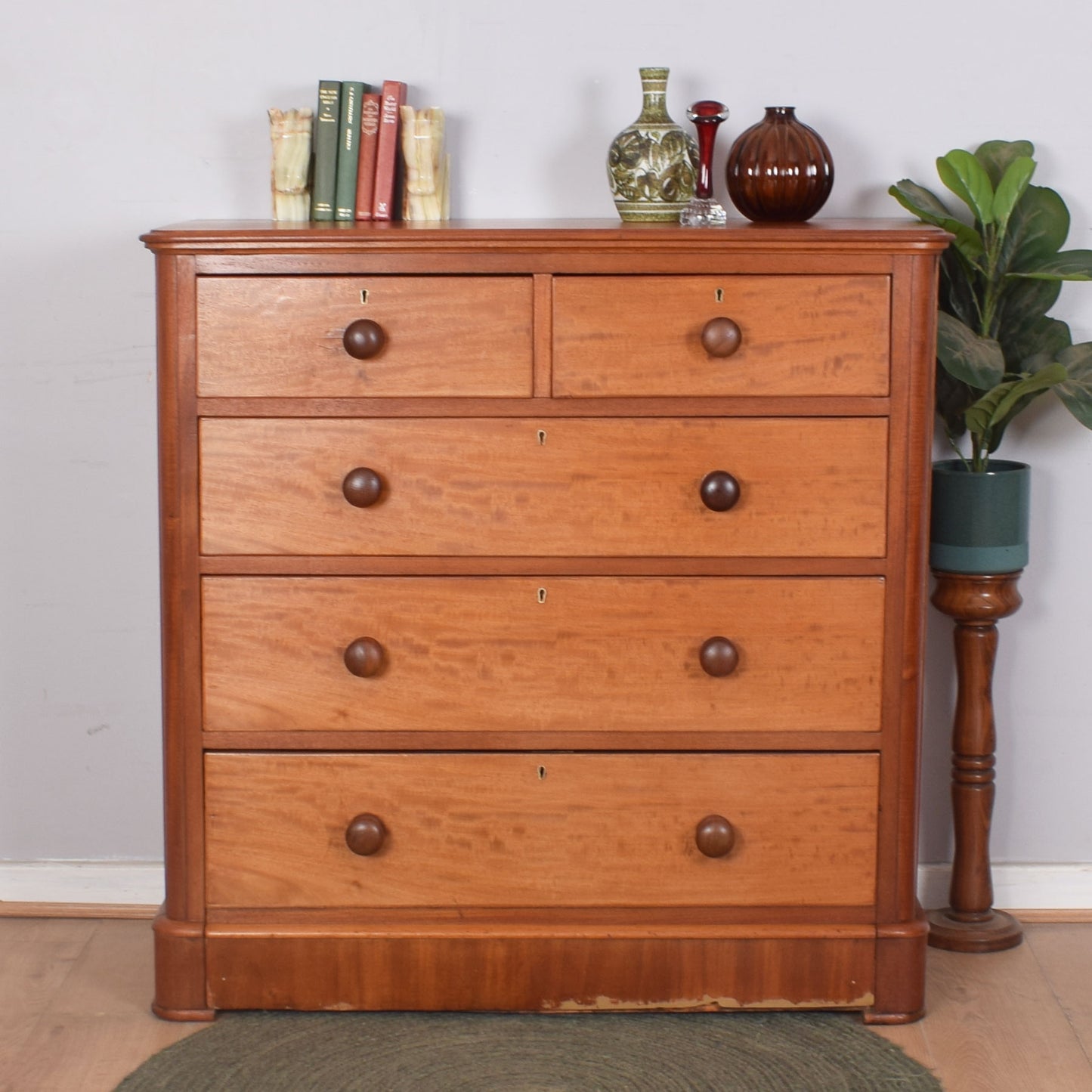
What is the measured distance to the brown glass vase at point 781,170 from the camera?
2.35 m

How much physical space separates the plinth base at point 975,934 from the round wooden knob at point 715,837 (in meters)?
0.55

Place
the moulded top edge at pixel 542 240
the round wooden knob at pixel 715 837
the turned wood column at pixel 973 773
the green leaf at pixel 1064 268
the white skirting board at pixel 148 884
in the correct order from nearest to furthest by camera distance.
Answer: the moulded top edge at pixel 542 240 → the round wooden knob at pixel 715 837 → the green leaf at pixel 1064 268 → the turned wood column at pixel 973 773 → the white skirting board at pixel 148 884

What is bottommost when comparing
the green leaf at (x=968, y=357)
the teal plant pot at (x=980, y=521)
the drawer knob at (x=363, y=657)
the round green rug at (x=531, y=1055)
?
the round green rug at (x=531, y=1055)

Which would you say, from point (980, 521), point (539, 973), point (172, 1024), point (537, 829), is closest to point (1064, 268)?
point (980, 521)

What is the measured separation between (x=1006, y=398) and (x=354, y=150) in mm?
1089

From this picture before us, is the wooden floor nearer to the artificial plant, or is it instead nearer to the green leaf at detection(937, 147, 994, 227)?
the artificial plant

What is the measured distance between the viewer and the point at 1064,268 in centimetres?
234

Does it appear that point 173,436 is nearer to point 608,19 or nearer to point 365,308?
point 365,308

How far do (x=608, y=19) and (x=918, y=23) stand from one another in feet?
1.69

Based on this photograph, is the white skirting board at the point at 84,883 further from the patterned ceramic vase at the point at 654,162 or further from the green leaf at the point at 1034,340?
the green leaf at the point at 1034,340

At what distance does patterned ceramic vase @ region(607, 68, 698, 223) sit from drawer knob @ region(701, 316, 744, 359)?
13.3 inches

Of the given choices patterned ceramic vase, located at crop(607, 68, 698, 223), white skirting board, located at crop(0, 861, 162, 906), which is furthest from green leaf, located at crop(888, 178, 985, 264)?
white skirting board, located at crop(0, 861, 162, 906)

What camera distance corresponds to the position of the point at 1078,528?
2.62 m

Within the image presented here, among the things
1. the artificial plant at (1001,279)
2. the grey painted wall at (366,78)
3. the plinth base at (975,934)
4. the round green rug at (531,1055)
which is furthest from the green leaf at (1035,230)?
the round green rug at (531,1055)
